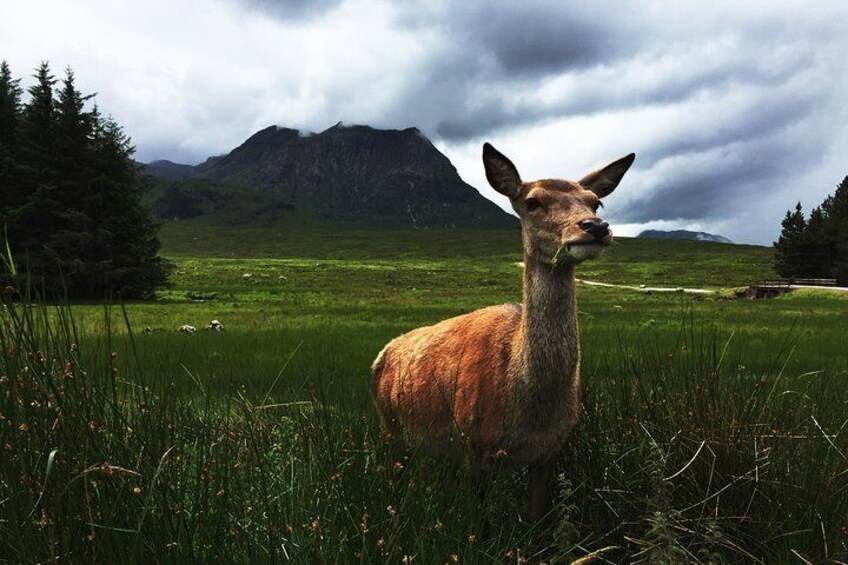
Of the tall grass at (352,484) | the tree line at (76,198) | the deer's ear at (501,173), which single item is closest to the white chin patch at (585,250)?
the deer's ear at (501,173)

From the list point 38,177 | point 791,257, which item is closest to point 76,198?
point 38,177

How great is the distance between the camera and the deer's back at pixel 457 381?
4230 millimetres

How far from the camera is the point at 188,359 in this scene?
11.6 m

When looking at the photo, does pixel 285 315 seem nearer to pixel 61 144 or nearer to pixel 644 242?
pixel 61 144

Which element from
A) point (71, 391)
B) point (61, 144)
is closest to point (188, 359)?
point (71, 391)

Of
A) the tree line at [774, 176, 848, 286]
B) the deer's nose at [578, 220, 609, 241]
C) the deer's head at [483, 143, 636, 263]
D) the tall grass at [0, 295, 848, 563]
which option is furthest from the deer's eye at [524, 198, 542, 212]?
the tree line at [774, 176, 848, 286]

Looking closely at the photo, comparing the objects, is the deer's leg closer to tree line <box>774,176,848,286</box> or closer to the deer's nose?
the deer's nose

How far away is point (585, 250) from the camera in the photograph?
12.0 ft

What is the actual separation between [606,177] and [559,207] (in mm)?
825

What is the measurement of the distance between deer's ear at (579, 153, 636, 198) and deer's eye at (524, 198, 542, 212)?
603mm

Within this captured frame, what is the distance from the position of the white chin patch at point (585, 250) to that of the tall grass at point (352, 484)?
1.31 metres

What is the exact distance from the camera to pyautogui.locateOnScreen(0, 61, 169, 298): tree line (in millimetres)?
32750

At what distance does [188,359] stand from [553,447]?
955 centimetres

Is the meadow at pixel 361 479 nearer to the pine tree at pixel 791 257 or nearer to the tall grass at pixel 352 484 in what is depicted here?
the tall grass at pixel 352 484
